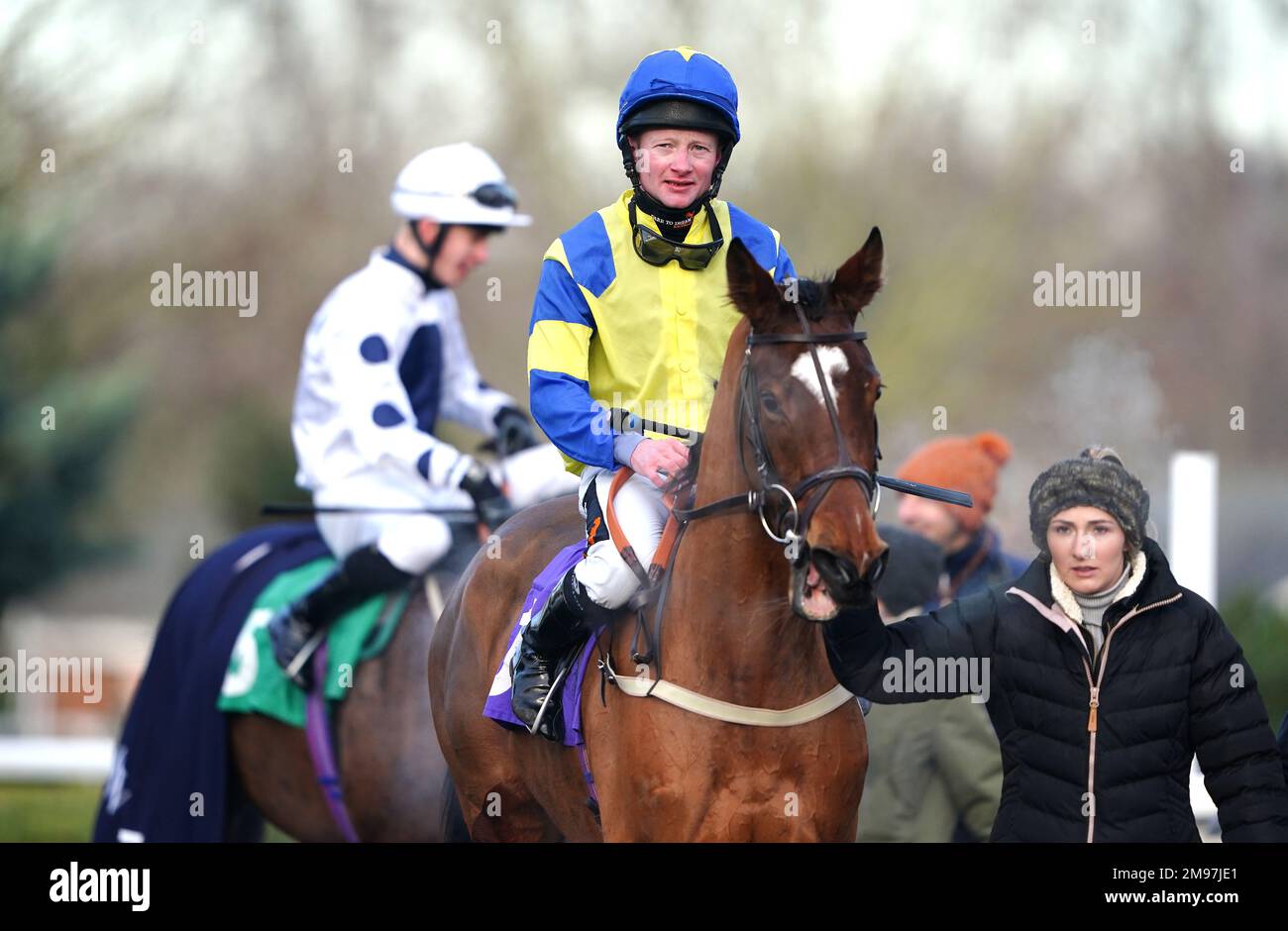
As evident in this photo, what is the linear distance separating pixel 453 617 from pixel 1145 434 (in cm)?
1186

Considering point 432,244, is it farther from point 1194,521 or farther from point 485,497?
point 1194,521

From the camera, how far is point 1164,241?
19016 mm

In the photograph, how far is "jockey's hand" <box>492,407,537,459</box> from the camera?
692 centimetres

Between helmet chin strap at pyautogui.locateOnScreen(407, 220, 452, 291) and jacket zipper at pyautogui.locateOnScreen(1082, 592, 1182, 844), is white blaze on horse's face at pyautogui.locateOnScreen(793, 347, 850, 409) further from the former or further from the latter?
helmet chin strap at pyautogui.locateOnScreen(407, 220, 452, 291)

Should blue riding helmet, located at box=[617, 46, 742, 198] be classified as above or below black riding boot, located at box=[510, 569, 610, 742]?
above

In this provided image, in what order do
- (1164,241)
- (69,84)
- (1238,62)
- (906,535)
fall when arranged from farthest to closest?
(1164,241) < (1238,62) < (69,84) < (906,535)

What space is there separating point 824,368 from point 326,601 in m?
3.19

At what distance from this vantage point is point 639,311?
4.15 meters

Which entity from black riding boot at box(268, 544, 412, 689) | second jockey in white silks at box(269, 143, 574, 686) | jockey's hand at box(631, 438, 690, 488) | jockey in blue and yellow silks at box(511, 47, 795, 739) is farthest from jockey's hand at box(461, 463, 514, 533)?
jockey's hand at box(631, 438, 690, 488)

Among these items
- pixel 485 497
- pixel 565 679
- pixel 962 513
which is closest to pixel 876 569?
pixel 565 679

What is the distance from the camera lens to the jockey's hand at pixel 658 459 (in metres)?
3.88

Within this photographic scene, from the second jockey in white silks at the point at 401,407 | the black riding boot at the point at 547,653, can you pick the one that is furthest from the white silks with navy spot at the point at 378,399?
the black riding boot at the point at 547,653

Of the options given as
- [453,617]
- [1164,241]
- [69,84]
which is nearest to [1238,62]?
[1164,241]
